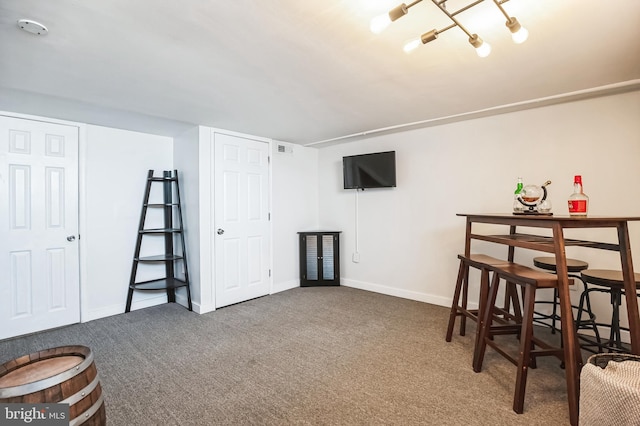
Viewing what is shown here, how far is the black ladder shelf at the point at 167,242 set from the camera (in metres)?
3.63

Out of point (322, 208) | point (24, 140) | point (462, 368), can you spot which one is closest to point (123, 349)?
point (24, 140)

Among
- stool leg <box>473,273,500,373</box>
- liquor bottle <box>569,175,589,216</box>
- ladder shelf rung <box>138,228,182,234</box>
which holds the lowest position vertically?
stool leg <box>473,273,500,373</box>

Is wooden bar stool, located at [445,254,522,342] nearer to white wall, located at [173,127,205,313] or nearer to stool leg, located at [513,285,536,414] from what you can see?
stool leg, located at [513,285,536,414]

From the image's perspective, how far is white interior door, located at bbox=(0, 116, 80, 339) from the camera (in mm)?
2920

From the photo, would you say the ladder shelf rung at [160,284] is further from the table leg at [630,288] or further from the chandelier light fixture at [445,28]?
the table leg at [630,288]

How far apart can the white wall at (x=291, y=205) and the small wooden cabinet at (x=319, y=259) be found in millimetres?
158

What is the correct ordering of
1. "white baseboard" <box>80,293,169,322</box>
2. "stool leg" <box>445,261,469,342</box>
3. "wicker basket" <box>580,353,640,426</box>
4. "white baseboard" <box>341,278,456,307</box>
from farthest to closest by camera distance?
"white baseboard" <box>341,278,456,307</box> < "white baseboard" <box>80,293,169,322</box> < "stool leg" <box>445,261,469,342</box> < "wicker basket" <box>580,353,640,426</box>

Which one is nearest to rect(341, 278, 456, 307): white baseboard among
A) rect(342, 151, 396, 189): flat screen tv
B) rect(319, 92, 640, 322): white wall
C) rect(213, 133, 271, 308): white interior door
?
rect(319, 92, 640, 322): white wall

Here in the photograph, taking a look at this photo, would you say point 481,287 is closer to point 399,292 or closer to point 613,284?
point 613,284

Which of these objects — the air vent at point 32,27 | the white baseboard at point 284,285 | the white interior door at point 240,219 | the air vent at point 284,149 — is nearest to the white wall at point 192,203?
the white interior door at point 240,219

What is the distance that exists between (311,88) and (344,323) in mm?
2338

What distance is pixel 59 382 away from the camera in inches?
42.6

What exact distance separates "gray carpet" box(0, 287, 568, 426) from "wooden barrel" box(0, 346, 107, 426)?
73 cm

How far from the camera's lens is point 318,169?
198 inches
